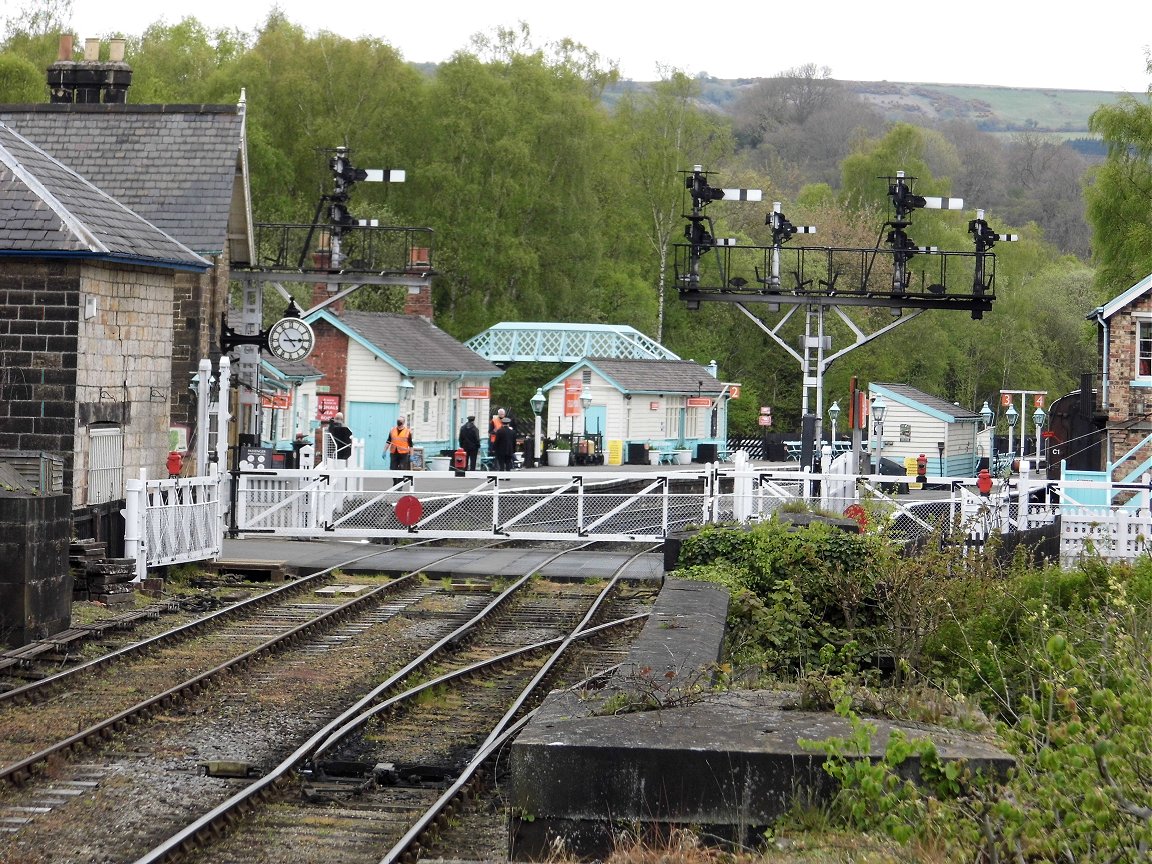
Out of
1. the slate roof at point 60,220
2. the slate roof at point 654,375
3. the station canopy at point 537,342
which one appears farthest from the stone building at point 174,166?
the slate roof at point 654,375

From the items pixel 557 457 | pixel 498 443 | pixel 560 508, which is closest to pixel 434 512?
pixel 560 508

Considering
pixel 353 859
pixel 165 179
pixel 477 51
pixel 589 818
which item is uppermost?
pixel 477 51

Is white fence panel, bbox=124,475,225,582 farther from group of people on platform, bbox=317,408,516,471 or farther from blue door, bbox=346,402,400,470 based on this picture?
blue door, bbox=346,402,400,470

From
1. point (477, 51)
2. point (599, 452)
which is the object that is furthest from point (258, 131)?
point (599, 452)

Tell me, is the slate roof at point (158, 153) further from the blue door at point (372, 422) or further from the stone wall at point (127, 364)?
the blue door at point (372, 422)

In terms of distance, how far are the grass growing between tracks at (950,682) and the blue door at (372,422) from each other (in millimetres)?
32408

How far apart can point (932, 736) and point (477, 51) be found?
5946 centimetres

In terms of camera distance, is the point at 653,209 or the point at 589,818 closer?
the point at 589,818

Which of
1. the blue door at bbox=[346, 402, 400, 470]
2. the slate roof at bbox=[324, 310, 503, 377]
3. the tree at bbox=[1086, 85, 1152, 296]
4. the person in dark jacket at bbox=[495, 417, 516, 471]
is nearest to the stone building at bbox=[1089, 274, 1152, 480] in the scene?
the tree at bbox=[1086, 85, 1152, 296]

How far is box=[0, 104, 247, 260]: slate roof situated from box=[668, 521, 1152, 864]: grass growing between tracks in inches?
566

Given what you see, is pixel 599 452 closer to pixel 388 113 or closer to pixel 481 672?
pixel 388 113

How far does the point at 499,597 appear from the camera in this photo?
779 inches

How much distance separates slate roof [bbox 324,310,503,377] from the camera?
155 ft

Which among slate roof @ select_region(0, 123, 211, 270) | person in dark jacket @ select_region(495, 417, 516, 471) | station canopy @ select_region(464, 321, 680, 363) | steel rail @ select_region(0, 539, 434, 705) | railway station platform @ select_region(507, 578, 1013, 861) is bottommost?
steel rail @ select_region(0, 539, 434, 705)
